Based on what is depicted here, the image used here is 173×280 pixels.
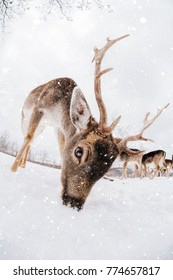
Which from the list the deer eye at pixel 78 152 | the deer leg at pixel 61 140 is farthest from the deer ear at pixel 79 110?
the deer leg at pixel 61 140

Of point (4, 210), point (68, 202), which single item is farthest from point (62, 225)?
point (4, 210)

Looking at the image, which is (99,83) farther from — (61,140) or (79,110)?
(61,140)

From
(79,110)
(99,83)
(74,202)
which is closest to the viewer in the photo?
(74,202)

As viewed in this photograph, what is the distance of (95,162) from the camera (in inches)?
149

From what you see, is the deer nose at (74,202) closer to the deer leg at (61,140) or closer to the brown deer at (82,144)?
the brown deer at (82,144)

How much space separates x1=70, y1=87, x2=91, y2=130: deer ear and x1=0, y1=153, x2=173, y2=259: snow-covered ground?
0.96 metres

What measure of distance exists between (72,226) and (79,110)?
1.59 m

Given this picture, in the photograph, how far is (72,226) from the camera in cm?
354

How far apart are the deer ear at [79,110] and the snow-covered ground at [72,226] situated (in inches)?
37.8

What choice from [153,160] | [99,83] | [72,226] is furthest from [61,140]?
[153,160]

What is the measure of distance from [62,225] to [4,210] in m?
0.60

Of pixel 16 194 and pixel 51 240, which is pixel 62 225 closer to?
pixel 51 240

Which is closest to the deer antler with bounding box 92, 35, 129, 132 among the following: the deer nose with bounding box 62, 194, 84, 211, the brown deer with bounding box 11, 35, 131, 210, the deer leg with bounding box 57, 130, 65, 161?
the brown deer with bounding box 11, 35, 131, 210

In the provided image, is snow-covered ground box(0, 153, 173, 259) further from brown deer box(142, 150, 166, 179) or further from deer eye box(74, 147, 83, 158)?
brown deer box(142, 150, 166, 179)
